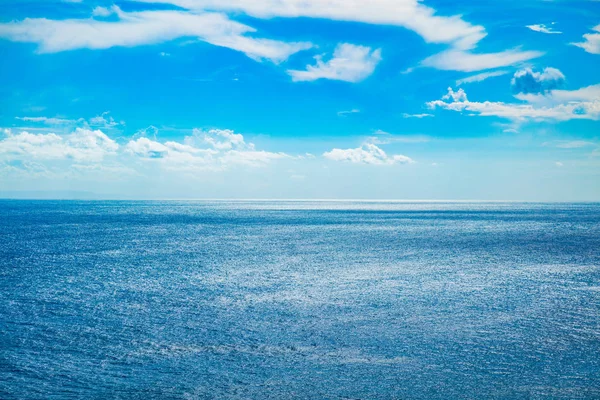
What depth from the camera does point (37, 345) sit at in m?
21.3

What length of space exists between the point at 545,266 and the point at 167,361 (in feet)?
126

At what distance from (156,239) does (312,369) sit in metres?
62.0

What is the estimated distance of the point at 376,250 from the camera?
2398 inches

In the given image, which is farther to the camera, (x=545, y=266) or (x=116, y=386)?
(x=545, y=266)

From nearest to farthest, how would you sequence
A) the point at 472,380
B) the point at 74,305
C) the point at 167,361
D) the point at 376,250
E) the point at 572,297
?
the point at 472,380, the point at 167,361, the point at 74,305, the point at 572,297, the point at 376,250

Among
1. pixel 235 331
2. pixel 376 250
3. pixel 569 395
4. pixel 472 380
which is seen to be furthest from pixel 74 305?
pixel 376 250

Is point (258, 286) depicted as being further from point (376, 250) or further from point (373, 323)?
point (376, 250)

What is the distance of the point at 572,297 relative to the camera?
104 feet

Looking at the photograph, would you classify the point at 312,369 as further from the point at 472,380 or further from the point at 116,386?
the point at 116,386

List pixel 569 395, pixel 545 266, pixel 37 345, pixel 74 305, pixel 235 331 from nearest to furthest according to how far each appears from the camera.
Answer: pixel 569 395 → pixel 37 345 → pixel 235 331 → pixel 74 305 → pixel 545 266

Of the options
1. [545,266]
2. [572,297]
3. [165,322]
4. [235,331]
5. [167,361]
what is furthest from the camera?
[545,266]

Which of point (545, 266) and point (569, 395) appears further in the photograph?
point (545, 266)

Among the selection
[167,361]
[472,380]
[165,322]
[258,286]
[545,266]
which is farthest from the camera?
[545,266]

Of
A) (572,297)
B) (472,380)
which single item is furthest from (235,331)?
(572,297)
